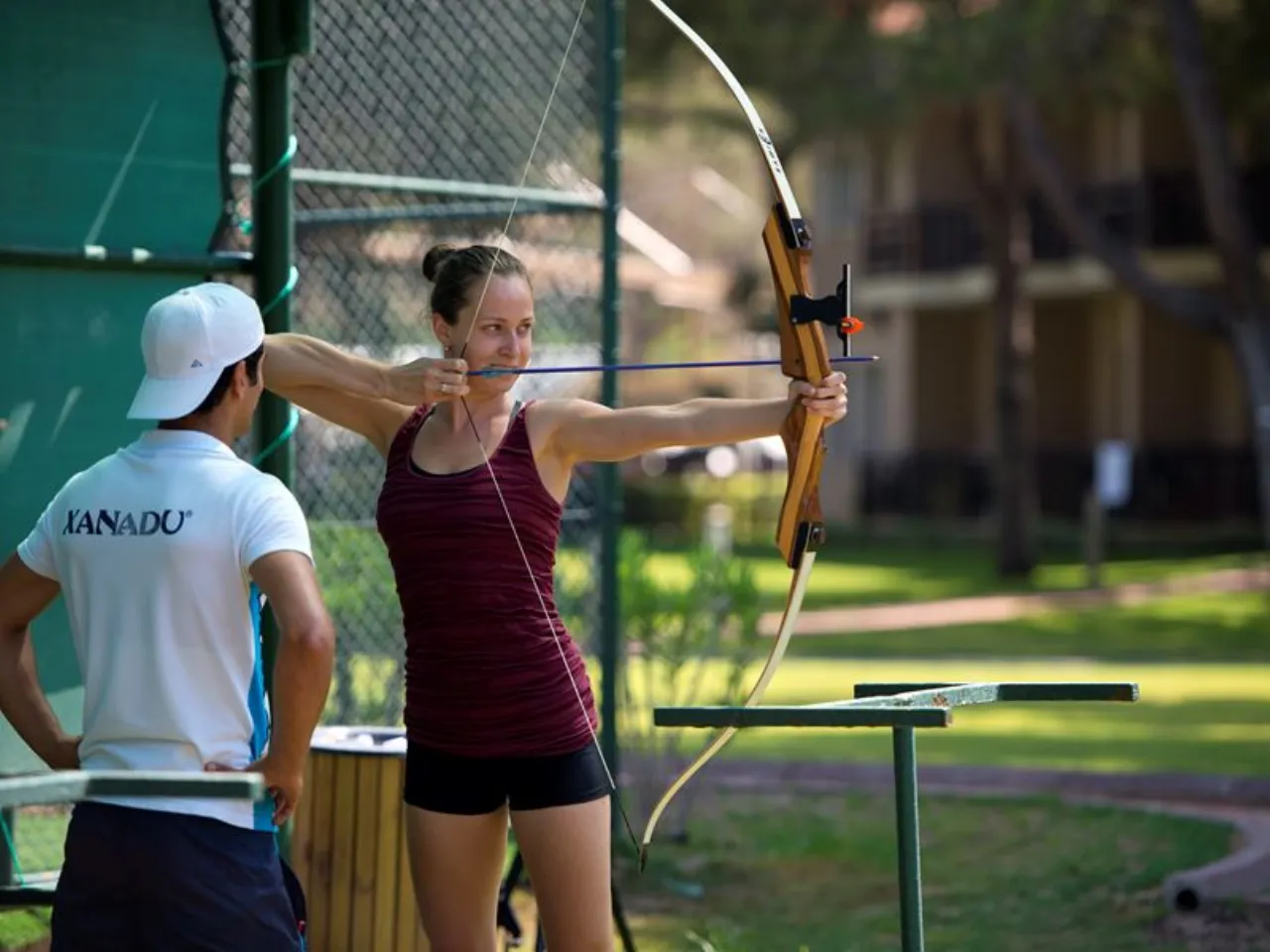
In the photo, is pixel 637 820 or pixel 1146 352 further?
pixel 1146 352

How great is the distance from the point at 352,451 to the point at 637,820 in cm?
185

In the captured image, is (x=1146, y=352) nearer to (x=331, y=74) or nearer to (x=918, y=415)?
(x=918, y=415)

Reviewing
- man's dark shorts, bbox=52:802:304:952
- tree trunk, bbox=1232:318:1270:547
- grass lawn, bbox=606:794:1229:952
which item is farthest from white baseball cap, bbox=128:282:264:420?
tree trunk, bbox=1232:318:1270:547

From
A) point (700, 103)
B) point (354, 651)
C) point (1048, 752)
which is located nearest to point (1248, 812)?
point (1048, 752)

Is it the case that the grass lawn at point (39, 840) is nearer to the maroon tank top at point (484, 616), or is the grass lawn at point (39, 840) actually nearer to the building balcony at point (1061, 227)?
the maroon tank top at point (484, 616)

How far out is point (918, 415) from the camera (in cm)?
3625

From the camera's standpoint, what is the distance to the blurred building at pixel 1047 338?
3103 centimetres

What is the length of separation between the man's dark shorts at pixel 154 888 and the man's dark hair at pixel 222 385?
2.11ft

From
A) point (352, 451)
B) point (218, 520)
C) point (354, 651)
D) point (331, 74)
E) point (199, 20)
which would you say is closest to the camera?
point (218, 520)

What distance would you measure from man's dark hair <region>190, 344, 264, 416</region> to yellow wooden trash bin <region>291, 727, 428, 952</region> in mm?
1680

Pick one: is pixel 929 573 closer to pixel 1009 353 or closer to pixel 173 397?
pixel 1009 353

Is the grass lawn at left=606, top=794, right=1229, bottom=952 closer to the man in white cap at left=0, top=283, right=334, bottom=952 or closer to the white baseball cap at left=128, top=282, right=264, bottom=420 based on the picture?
the man in white cap at left=0, top=283, right=334, bottom=952

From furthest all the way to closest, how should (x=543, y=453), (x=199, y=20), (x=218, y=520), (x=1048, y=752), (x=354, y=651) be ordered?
(x=1048, y=752) < (x=354, y=651) < (x=199, y=20) < (x=543, y=453) < (x=218, y=520)

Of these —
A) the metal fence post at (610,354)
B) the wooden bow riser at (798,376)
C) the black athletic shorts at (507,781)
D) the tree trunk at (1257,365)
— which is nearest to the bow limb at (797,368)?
the wooden bow riser at (798,376)
